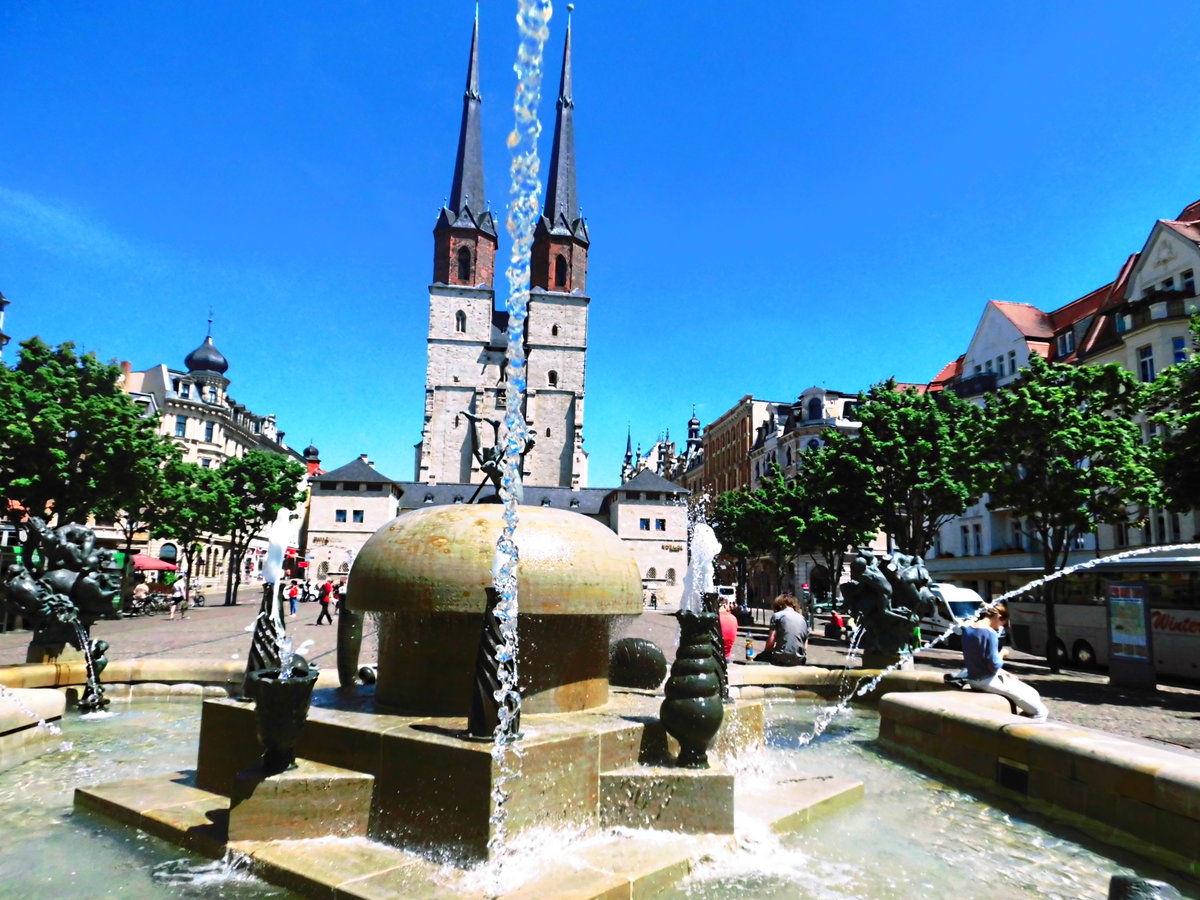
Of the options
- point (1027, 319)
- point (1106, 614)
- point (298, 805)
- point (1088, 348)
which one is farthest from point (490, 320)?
point (298, 805)

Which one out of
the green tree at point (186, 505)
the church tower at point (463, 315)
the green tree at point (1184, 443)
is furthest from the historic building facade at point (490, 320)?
the green tree at point (1184, 443)

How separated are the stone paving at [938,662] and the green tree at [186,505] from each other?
8302mm

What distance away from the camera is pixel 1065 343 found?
42.7m

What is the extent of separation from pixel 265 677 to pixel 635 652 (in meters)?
3.84

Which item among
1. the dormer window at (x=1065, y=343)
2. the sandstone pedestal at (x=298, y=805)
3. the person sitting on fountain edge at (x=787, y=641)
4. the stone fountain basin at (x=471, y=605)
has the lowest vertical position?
the sandstone pedestal at (x=298, y=805)

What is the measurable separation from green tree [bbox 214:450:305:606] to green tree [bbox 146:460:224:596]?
362 millimetres

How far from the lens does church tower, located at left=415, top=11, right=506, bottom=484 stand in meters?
85.2

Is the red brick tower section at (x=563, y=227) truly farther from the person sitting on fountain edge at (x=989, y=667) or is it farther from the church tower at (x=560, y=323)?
the person sitting on fountain edge at (x=989, y=667)

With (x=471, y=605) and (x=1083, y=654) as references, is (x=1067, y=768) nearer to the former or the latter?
(x=471, y=605)

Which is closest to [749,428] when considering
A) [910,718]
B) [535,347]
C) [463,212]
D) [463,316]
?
[535,347]

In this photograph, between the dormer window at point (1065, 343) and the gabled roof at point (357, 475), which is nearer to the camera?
the dormer window at point (1065, 343)

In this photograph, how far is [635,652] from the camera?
7.75 m

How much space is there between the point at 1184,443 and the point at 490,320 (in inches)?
3077

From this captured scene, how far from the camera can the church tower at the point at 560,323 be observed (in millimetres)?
87625
